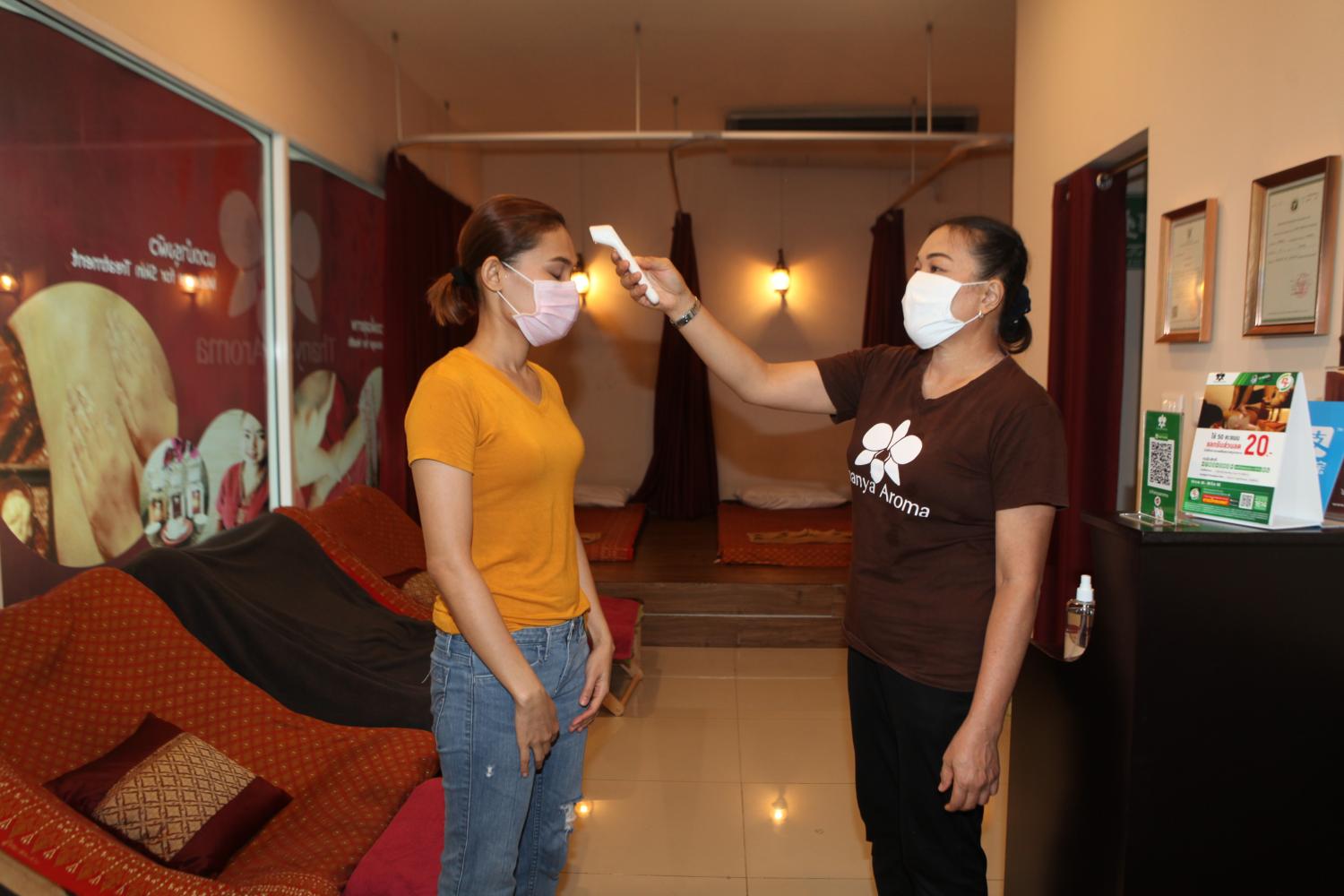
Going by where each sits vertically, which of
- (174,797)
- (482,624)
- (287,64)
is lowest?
(174,797)

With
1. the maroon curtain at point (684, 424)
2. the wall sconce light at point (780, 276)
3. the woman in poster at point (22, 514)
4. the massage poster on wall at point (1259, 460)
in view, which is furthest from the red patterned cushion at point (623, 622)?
the wall sconce light at point (780, 276)

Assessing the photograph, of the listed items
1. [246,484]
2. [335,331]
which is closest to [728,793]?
[246,484]

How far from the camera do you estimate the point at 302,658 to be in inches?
107

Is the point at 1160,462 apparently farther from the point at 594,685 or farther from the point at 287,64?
the point at 287,64

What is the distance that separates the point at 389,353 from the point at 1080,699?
3974mm

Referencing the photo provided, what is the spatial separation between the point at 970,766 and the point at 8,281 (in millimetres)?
2412

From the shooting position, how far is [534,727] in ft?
4.38

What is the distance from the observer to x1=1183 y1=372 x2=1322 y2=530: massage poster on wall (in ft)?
4.35

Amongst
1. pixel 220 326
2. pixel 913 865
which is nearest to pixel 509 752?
pixel 913 865

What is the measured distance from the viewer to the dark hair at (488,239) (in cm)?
148

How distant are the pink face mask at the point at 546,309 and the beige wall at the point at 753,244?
228 inches

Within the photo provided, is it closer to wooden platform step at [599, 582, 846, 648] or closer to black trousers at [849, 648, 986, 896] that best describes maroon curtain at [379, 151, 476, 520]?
wooden platform step at [599, 582, 846, 648]

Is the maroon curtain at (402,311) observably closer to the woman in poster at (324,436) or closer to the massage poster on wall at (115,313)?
the woman in poster at (324,436)

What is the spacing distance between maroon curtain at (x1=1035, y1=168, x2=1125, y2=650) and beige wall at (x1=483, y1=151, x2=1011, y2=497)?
409 cm
